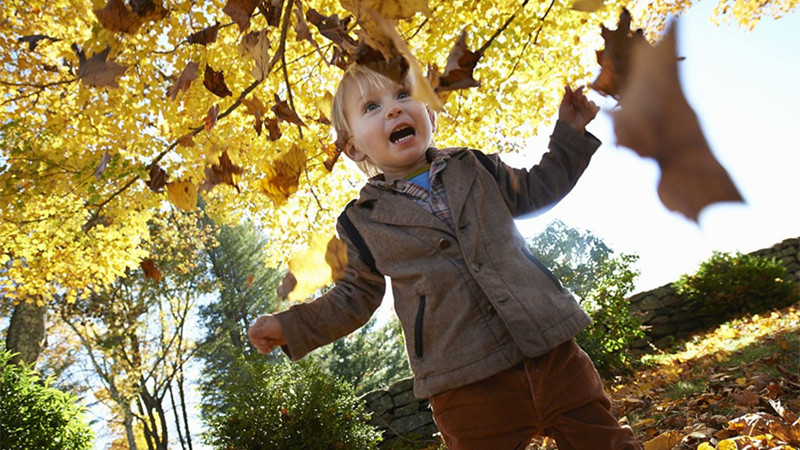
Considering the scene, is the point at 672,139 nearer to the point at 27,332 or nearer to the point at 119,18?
the point at 119,18

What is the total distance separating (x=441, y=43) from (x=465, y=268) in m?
3.31

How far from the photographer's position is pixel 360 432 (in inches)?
181

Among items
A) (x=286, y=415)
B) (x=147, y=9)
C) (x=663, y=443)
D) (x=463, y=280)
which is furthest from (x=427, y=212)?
(x=286, y=415)

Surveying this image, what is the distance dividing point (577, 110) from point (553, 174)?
0.20m

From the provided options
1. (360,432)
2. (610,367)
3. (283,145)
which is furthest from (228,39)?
(610,367)

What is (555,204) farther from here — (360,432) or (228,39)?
(228,39)

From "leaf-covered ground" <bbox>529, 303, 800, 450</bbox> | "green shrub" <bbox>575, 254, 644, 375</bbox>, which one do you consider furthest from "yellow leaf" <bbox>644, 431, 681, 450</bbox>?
"green shrub" <bbox>575, 254, 644, 375</bbox>

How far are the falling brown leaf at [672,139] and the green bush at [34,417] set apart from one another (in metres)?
6.19

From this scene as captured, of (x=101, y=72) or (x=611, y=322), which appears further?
(x=611, y=322)

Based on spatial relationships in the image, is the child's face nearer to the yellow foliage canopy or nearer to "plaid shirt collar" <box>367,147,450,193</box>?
"plaid shirt collar" <box>367,147,450,193</box>

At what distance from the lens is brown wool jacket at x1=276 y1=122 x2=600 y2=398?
1.35 metres

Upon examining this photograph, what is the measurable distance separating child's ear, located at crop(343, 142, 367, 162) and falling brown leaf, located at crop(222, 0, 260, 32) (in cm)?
52

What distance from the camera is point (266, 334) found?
1.47 meters

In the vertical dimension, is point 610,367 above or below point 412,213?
below
